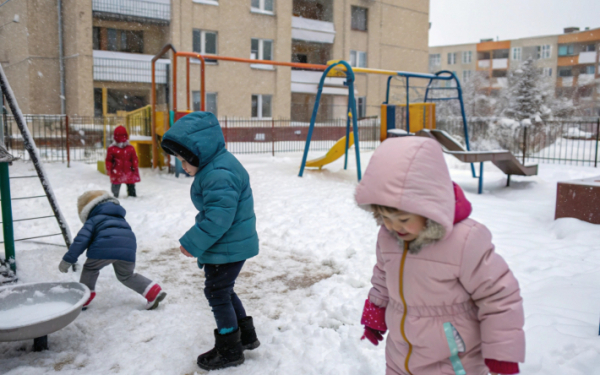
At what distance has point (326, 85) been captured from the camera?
87.4ft

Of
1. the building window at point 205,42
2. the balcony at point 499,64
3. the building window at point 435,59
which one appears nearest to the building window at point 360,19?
the building window at point 205,42

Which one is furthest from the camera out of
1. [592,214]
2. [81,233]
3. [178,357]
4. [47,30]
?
[47,30]

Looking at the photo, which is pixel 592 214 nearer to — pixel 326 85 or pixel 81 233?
pixel 81 233

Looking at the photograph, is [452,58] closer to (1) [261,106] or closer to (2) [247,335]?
(1) [261,106]

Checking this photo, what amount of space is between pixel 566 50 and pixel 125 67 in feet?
155

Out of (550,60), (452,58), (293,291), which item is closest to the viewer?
(293,291)

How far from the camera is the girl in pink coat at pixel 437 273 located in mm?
1582

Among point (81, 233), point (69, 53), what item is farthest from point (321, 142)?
point (81, 233)

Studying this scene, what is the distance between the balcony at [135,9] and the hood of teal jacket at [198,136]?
20.9m

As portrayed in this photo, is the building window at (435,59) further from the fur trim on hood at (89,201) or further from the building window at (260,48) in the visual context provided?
the fur trim on hood at (89,201)

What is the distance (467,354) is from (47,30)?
942 inches

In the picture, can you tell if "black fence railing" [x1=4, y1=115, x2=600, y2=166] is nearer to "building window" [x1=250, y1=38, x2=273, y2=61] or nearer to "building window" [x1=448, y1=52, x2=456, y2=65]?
"building window" [x1=250, y1=38, x2=273, y2=61]

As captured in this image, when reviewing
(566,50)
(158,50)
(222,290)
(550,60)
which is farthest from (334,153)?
(550,60)

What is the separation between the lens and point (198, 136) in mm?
2742
